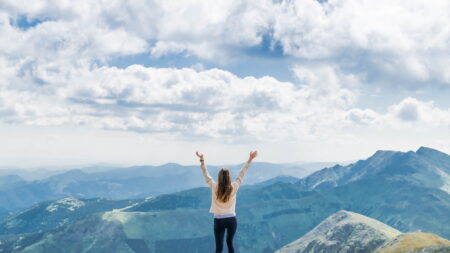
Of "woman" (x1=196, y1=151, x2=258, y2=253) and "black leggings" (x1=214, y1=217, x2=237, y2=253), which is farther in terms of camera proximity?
"black leggings" (x1=214, y1=217, x2=237, y2=253)

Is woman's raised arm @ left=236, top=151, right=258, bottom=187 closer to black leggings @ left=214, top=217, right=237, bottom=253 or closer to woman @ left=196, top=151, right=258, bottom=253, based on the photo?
woman @ left=196, top=151, right=258, bottom=253

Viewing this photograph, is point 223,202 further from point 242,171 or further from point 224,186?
point 242,171

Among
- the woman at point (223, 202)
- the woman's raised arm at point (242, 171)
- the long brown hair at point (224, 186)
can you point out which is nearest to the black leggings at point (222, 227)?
the woman at point (223, 202)

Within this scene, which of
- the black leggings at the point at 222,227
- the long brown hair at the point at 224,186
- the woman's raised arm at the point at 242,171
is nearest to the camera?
the long brown hair at the point at 224,186

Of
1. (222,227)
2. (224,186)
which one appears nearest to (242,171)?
(224,186)

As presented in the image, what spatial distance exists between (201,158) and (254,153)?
274cm

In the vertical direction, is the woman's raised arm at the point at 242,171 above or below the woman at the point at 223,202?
above

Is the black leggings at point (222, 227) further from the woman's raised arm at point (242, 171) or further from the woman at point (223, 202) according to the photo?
the woman's raised arm at point (242, 171)

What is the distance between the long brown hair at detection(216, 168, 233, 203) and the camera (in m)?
19.1

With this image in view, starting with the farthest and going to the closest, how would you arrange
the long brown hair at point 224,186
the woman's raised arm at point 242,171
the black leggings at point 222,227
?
1. the woman's raised arm at point 242,171
2. the black leggings at point 222,227
3. the long brown hair at point 224,186

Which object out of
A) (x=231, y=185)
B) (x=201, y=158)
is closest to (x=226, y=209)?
(x=231, y=185)

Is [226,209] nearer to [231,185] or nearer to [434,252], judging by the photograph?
[231,185]

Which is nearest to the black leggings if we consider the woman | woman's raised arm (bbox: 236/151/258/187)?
the woman

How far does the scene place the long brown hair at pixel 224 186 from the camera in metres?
19.1
